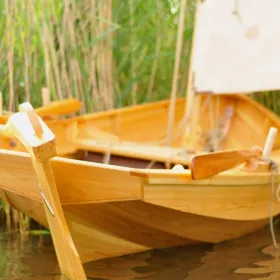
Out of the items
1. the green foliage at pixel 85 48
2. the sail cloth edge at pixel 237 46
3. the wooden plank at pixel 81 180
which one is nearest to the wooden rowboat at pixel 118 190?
the wooden plank at pixel 81 180

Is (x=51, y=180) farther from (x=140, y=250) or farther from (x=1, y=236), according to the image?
(x=1, y=236)

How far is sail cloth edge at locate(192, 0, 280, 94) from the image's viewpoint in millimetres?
4090

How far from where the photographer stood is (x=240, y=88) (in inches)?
165

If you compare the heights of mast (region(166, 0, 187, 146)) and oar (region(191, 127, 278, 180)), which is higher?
mast (region(166, 0, 187, 146))

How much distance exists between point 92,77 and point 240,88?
0.84 meters

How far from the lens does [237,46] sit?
4.25 metres

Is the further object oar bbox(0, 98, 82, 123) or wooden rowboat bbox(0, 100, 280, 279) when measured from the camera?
oar bbox(0, 98, 82, 123)

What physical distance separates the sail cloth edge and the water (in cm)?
88

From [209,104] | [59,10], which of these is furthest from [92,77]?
[209,104]

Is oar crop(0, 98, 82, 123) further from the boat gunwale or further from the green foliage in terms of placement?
the boat gunwale

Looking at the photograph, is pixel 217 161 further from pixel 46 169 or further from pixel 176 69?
pixel 176 69

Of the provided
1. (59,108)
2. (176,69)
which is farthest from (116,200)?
(176,69)

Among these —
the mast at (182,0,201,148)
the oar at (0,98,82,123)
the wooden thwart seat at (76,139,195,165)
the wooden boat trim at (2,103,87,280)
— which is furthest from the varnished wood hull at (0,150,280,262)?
the mast at (182,0,201,148)

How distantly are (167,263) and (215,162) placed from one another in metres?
0.65
